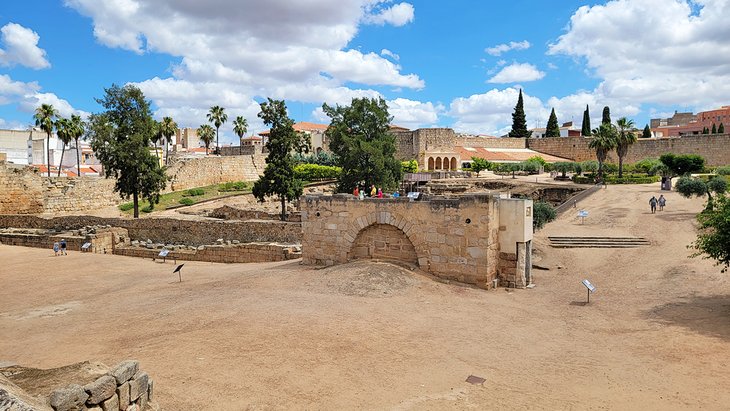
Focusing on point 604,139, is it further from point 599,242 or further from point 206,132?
point 206,132

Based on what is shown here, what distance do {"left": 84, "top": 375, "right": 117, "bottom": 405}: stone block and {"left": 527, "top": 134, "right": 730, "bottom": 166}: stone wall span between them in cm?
6494

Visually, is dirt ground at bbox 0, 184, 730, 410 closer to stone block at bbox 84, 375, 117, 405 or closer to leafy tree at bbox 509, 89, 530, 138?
stone block at bbox 84, 375, 117, 405

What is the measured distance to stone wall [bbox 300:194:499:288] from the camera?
1488cm

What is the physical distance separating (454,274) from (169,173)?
3662cm

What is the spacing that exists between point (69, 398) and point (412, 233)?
11.5m

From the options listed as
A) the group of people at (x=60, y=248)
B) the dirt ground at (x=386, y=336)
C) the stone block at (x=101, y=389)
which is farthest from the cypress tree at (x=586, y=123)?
the stone block at (x=101, y=389)

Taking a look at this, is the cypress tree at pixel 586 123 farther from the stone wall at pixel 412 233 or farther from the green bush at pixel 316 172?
the stone wall at pixel 412 233

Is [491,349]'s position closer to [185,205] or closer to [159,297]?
[159,297]

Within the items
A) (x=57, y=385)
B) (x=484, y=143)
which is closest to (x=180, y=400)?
(x=57, y=385)

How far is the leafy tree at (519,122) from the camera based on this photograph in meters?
80.9

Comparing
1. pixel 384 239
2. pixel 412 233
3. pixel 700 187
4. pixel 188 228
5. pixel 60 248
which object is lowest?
pixel 60 248

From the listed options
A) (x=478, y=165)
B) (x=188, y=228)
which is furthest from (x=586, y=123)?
(x=188, y=228)

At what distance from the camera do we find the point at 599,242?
23250 millimetres

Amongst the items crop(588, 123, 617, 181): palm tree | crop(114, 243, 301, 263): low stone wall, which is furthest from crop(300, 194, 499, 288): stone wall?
crop(588, 123, 617, 181): palm tree
